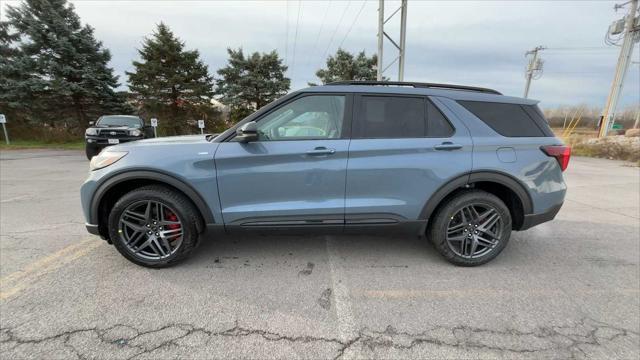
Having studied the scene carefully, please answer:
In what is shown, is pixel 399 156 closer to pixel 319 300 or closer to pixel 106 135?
pixel 319 300

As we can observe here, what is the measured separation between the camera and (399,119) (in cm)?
286

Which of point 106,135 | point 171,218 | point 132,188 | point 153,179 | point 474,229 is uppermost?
point 106,135

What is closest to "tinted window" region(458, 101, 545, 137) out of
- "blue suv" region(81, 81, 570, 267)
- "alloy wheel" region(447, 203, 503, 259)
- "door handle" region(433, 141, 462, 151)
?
"blue suv" region(81, 81, 570, 267)

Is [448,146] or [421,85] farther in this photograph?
[421,85]

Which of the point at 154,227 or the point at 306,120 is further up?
the point at 306,120

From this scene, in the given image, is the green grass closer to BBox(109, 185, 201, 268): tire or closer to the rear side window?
BBox(109, 185, 201, 268): tire

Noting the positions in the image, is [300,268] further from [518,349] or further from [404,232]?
[518,349]

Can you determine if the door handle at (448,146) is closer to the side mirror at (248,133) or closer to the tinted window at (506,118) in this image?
the tinted window at (506,118)

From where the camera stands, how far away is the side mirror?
8.59 feet

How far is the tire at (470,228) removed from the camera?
2947mm

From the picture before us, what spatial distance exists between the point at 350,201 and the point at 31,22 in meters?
24.4

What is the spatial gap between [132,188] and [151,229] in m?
0.47

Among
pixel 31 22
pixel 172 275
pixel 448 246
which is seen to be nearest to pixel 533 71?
pixel 448 246

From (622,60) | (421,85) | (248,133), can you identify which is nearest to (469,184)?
(421,85)
